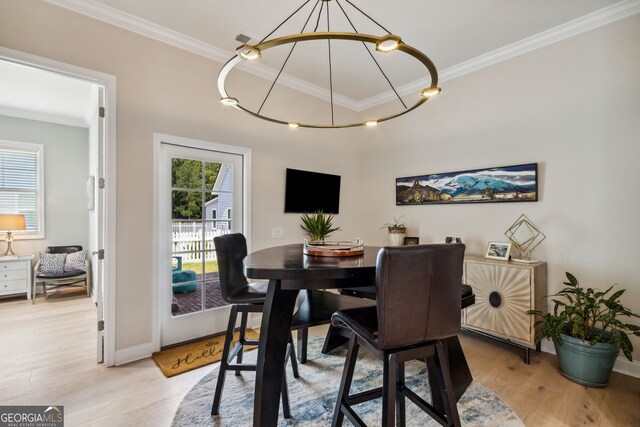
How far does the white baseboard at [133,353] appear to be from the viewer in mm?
2500

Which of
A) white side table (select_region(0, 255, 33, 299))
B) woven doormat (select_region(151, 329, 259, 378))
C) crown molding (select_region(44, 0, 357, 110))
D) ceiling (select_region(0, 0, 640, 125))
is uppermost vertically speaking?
ceiling (select_region(0, 0, 640, 125))

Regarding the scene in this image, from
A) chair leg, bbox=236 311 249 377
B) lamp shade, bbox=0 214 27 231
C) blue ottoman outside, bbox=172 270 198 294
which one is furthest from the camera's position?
lamp shade, bbox=0 214 27 231

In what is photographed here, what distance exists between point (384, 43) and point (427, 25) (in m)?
1.77

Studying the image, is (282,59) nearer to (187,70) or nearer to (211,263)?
(187,70)

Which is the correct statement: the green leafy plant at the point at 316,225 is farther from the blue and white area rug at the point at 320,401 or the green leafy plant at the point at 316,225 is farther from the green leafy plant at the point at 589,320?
the green leafy plant at the point at 589,320

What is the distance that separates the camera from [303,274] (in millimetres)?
1291

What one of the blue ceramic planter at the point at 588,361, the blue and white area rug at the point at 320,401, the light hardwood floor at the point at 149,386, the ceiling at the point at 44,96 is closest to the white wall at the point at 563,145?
the blue ceramic planter at the point at 588,361

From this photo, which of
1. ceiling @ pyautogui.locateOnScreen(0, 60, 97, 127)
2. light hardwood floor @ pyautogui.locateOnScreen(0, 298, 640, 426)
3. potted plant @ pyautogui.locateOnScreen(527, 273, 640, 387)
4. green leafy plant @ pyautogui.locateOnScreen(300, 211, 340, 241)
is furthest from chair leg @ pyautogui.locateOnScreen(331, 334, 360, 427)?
ceiling @ pyautogui.locateOnScreen(0, 60, 97, 127)

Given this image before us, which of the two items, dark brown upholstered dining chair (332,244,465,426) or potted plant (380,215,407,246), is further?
potted plant (380,215,407,246)

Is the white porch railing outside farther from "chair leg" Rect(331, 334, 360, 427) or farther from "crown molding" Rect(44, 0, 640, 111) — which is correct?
"chair leg" Rect(331, 334, 360, 427)

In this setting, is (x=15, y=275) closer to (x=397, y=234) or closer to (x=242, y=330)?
(x=242, y=330)

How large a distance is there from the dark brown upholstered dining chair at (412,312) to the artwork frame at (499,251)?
6.07 feet

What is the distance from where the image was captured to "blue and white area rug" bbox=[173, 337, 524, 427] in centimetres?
181

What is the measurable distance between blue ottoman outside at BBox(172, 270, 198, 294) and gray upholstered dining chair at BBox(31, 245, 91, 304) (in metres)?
2.79
